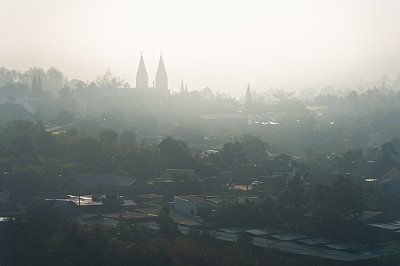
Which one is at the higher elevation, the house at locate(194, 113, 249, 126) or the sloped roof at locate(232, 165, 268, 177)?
the house at locate(194, 113, 249, 126)

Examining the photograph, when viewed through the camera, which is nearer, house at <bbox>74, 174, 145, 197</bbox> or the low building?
house at <bbox>74, 174, 145, 197</bbox>

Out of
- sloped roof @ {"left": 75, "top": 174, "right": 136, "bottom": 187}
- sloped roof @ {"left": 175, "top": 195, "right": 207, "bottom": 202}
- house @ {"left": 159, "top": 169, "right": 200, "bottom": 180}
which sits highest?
house @ {"left": 159, "top": 169, "right": 200, "bottom": 180}

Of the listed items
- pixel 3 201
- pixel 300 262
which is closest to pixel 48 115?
pixel 3 201

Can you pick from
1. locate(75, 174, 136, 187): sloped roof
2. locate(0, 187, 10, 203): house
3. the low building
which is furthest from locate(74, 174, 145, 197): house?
the low building

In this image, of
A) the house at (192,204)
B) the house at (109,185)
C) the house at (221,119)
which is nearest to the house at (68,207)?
the house at (192,204)

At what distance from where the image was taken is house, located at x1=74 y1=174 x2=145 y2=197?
27859 millimetres

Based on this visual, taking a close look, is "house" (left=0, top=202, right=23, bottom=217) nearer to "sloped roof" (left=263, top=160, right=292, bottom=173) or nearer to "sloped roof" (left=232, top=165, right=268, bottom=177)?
"sloped roof" (left=232, top=165, right=268, bottom=177)

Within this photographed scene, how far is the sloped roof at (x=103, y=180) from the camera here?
93.0 ft

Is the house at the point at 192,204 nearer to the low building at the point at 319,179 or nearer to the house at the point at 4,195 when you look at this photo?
the low building at the point at 319,179

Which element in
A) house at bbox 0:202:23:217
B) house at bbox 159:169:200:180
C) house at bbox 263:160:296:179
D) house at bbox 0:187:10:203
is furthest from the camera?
house at bbox 263:160:296:179

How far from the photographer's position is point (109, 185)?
28312mm

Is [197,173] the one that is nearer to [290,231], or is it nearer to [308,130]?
[290,231]

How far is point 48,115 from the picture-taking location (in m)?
55.9

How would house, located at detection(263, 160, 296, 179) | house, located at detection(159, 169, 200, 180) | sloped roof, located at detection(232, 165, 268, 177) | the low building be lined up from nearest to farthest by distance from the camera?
the low building
house, located at detection(159, 169, 200, 180)
sloped roof, located at detection(232, 165, 268, 177)
house, located at detection(263, 160, 296, 179)
